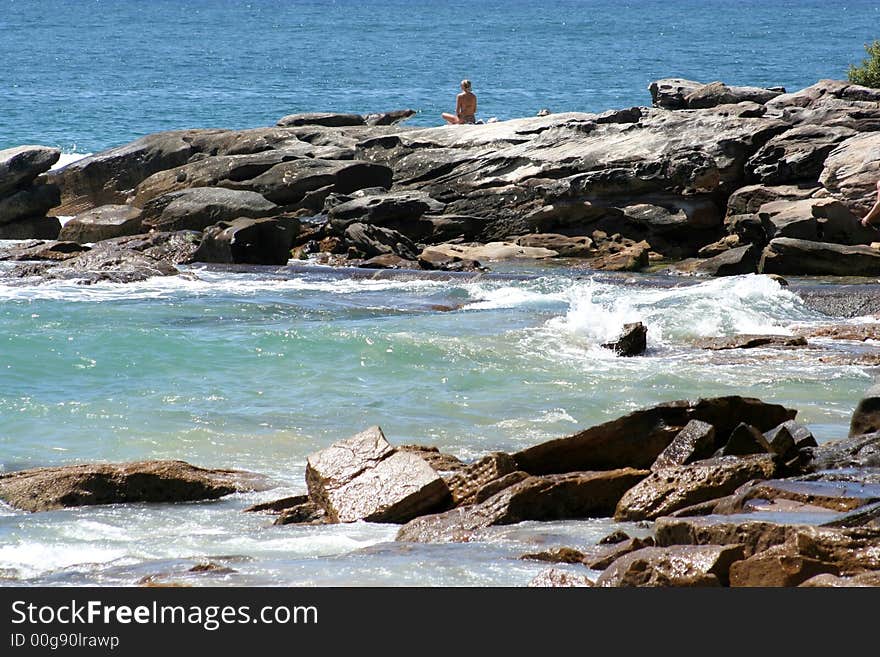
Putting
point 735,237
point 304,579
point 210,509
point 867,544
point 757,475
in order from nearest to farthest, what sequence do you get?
point 867,544
point 304,579
point 757,475
point 210,509
point 735,237

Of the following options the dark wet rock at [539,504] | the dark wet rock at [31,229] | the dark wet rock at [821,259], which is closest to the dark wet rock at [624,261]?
the dark wet rock at [821,259]

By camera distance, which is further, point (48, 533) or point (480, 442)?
point (480, 442)

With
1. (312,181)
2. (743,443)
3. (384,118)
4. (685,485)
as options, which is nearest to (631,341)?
(743,443)

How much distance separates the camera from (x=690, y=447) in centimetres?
896

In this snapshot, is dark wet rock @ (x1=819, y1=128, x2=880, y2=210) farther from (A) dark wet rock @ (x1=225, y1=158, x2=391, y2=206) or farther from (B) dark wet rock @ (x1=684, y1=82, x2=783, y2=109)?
(A) dark wet rock @ (x1=225, y1=158, x2=391, y2=206)

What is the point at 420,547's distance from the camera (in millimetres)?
7621

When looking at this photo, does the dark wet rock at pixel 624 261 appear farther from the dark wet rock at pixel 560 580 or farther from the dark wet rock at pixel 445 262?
the dark wet rock at pixel 560 580

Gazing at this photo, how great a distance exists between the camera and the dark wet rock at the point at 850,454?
8.69 metres

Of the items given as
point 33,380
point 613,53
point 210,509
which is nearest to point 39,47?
point 613,53

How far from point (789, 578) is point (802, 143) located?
19.8 m

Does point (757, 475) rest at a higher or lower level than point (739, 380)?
higher

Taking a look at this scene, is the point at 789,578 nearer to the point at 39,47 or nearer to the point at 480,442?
the point at 480,442

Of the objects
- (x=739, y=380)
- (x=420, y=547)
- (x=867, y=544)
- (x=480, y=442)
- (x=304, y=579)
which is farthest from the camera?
(x=739, y=380)

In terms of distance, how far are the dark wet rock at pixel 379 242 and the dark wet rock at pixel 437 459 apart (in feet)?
45.8
